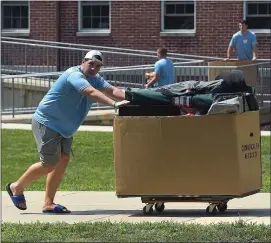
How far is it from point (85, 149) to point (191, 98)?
741 cm

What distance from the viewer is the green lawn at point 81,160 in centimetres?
1372

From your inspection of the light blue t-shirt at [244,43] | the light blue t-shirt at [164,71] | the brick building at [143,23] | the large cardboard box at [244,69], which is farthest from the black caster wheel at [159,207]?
the brick building at [143,23]

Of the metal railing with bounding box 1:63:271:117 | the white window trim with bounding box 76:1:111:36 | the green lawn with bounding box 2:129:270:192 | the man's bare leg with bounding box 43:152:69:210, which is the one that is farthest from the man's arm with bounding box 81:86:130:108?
the white window trim with bounding box 76:1:111:36

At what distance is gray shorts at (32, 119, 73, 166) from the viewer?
10.3 metres

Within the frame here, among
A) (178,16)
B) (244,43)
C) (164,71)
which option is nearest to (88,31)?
(178,16)

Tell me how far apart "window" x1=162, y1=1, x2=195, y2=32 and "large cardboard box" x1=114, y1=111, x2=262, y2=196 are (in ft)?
62.3

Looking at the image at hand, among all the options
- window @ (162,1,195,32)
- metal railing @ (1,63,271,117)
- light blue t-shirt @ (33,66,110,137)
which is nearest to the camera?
light blue t-shirt @ (33,66,110,137)

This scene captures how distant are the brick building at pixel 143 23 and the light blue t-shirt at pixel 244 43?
5537 mm

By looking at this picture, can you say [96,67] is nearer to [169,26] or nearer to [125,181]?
[125,181]

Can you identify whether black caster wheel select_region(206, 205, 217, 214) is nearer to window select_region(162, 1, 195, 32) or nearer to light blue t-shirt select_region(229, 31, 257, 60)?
light blue t-shirt select_region(229, 31, 257, 60)

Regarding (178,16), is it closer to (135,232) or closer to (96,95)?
(96,95)

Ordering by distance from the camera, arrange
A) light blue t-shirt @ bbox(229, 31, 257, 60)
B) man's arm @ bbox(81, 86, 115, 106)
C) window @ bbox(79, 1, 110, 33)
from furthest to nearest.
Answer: window @ bbox(79, 1, 110, 33) < light blue t-shirt @ bbox(229, 31, 257, 60) < man's arm @ bbox(81, 86, 115, 106)

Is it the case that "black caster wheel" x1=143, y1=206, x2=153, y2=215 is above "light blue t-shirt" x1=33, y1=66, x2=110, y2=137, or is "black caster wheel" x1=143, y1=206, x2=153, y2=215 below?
below

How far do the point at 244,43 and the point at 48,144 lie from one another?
41.7ft
